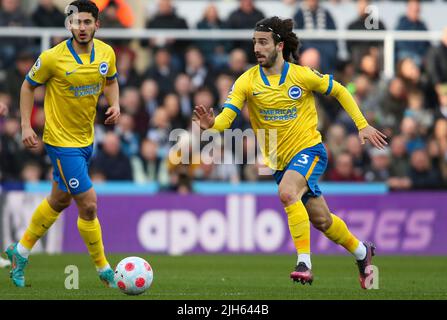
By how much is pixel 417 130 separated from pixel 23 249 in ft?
33.6

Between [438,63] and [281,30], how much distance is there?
33.1ft

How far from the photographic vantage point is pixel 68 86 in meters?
11.0

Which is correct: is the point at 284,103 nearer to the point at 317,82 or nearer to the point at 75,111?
the point at 317,82

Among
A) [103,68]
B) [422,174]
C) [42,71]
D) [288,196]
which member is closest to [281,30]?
[288,196]

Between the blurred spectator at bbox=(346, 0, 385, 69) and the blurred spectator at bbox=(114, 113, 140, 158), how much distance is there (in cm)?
427

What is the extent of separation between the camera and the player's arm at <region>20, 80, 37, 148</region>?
35.4 feet

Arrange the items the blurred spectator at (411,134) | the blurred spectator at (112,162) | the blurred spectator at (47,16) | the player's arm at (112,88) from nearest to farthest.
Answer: the player's arm at (112,88)
the blurred spectator at (112,162)
the blurred spectator at (411,134)
the blurred spectator at (47,16)

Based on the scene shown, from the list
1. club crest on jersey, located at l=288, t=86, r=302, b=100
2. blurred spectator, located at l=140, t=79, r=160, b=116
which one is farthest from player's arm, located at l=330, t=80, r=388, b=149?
blurred spectator, located at l=140, t=79, r=160, b=116

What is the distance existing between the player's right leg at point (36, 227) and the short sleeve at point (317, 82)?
2568mm

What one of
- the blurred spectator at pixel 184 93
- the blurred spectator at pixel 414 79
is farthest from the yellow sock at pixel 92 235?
the blurred spectator at pixel 414 79

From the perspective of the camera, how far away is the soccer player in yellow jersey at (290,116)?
36.2 feet

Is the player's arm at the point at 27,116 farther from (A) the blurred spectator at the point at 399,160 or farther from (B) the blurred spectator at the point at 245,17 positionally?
(B) the blurred spectator at the point at 245,17

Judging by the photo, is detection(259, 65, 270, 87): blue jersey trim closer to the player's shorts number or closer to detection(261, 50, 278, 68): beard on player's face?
detection(261, 50, 278, 68): beard on player's face
